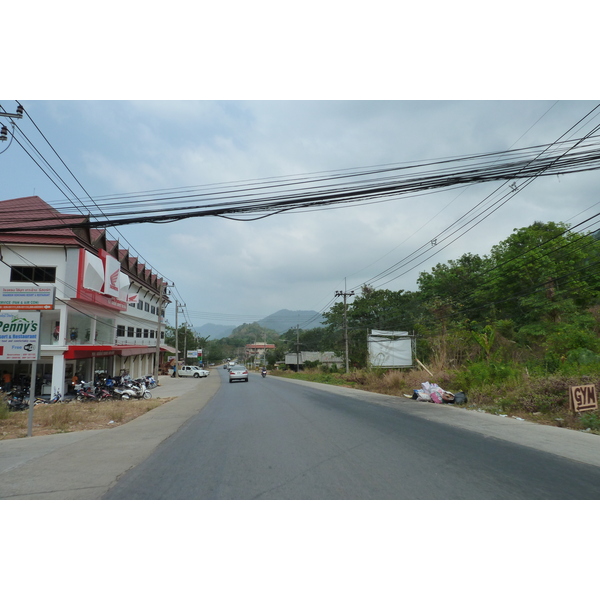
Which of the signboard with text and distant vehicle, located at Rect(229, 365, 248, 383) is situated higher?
the signboard with text

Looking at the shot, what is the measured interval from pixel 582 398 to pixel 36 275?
2572 centimetres

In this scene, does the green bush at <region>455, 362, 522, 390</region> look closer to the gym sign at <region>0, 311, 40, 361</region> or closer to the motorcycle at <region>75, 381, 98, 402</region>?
the gym sign at <region>0, 311, 40, 361</region>

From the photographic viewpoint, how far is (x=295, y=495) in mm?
5332

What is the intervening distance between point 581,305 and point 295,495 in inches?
1534

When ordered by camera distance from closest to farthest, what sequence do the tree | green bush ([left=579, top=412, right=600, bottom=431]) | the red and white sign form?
1. green bush ([left=579, top=412, right=600, bottom=431])
2. the red and white sign
3. the tree

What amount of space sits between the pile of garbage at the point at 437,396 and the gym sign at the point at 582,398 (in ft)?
19.0

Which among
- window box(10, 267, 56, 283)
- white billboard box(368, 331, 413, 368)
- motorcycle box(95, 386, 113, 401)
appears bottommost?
motorcycle box(95, 386, 113, 401)

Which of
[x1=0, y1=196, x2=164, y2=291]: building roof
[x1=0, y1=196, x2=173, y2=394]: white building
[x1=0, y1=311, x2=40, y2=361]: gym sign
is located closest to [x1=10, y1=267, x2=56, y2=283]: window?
[x1=0, y1=196, x2=173, y2=394]: white building

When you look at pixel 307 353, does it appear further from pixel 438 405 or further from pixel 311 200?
pixel 311 200

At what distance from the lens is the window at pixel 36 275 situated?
78.3 ft

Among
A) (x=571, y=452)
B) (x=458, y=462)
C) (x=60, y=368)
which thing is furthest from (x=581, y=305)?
(x=60, y=368)

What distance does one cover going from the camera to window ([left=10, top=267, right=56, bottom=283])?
23.9 meters

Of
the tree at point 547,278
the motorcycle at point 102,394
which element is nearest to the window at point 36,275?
the motorcycle at point 102,394

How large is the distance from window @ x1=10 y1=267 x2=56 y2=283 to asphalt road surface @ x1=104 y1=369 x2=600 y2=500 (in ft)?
57.6
